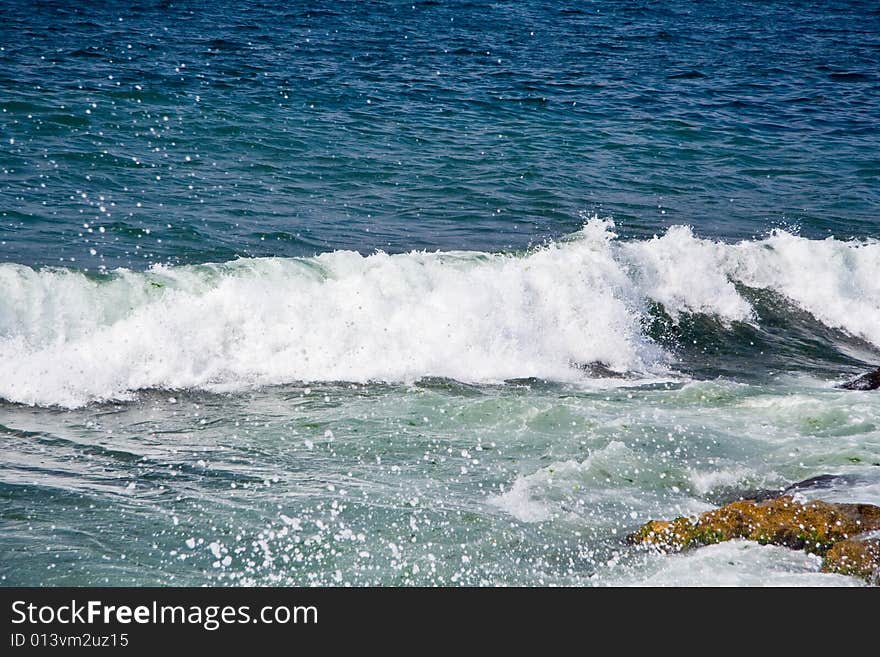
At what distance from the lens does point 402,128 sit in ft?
56.4

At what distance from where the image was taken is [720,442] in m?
7.64

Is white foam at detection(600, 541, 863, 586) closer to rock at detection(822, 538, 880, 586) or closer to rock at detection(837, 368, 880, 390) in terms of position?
rock at detection(822, 538, 880, 586)

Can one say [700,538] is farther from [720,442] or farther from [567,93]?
[567,93]

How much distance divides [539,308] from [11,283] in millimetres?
5488

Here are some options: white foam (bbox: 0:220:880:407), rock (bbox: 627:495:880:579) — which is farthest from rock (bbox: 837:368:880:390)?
rock (bbox: 627:495:880:579)

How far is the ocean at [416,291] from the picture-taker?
20.7 ft

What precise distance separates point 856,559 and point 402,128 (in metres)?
12.9

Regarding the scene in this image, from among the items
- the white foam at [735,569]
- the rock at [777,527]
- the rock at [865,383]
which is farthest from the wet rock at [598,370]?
the white foam at [735,569]

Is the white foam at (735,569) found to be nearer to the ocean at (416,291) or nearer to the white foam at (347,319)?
the ocean at (416,291)

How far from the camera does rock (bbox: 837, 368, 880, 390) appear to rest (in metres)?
9.47

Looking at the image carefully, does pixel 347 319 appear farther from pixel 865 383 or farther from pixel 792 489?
pixel 792 489

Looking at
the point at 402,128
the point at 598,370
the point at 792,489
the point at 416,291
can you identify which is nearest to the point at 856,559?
the point at 792,489

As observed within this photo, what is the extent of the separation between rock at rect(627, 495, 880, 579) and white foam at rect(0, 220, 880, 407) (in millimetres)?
3888
